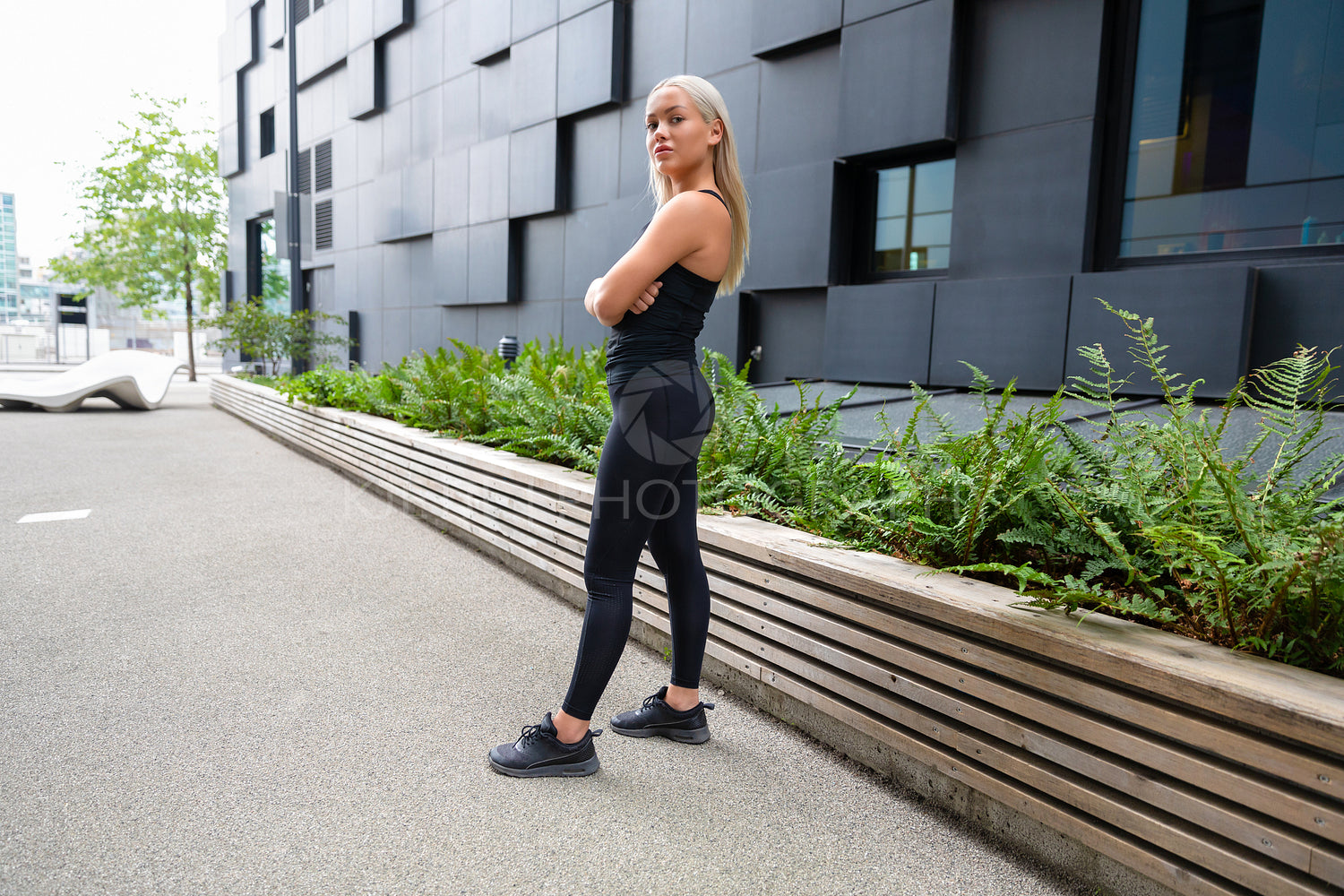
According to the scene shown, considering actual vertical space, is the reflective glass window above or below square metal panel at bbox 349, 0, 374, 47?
below

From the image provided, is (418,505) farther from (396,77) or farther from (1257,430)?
(396,77)

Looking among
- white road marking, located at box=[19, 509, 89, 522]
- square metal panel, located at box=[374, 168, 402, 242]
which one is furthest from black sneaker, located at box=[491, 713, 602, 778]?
square metal panel, located at box=[374, 168, 402, 242]

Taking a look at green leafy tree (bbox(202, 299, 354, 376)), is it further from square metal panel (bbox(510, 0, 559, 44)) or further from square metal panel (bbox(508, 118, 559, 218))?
square metal panel (bbox(510, 0, 559, 44))

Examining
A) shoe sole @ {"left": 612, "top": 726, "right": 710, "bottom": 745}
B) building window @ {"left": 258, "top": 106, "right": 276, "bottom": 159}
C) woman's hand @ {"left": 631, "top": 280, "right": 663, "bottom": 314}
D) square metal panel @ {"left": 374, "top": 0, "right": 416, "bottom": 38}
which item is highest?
square metal panel @ {"left": 374, "top": 0, "right": 416, "bottom": 38}

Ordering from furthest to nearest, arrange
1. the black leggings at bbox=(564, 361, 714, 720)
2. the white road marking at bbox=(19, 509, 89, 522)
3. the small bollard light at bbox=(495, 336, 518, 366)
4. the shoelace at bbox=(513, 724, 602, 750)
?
the small bollard light at bbox=(495, 336, 518, 366) < the white road marking at bbox=(19, 509, 89, 522) < the shoelace at bbox=(513, 724, 602, 750) < the black leggings at bbox=(564, 361, 714, 720)

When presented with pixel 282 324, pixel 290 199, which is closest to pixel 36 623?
pixel 290 199

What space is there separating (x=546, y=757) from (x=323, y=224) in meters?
18.0

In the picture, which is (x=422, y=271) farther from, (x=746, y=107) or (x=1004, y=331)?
(x=1004, y=331)

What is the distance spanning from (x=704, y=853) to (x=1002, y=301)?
512cm

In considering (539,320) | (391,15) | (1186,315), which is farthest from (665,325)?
(391,15)

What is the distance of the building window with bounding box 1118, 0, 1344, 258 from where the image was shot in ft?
15.8

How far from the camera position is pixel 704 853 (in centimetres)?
198

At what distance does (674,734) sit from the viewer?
2553 mm

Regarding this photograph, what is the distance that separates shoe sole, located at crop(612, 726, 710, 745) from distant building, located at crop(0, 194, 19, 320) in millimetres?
99159
